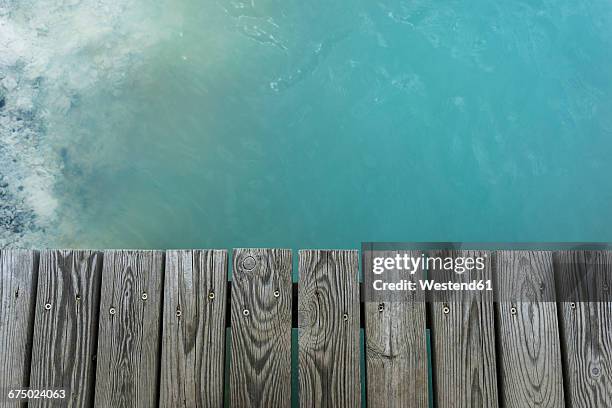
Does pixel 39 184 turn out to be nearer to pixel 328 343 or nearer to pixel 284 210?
pixel 284 210

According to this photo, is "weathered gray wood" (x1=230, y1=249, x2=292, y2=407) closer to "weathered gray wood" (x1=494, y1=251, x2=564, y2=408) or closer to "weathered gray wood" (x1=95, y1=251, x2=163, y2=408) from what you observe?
"weathered gray wood" (x1=95, y1=251, x2=163, y2=408)

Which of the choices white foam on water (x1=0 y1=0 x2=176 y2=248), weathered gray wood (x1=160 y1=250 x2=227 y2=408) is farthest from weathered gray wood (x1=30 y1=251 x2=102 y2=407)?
white foam on water (x1=0 y1=0 x2=176 y2=248)

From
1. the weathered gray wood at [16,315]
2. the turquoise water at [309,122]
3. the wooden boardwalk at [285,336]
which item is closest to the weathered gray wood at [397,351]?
the wooden boardwalk at [285,336]

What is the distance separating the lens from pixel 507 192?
8.95 ft

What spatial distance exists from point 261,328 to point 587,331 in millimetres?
824

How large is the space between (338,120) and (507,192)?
97 centimetres

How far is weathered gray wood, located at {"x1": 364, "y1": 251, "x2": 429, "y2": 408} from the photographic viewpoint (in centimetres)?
128

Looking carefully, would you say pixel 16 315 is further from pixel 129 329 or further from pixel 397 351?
pixel 397 351

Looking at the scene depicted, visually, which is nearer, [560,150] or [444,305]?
[444,305]

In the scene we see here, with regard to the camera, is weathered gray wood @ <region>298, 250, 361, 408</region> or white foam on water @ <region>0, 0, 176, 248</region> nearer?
weathered gray wood @ <region>298, 250, 361, 408</region>

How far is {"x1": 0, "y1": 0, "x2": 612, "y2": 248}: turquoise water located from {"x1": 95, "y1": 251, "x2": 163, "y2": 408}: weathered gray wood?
51.7 inches

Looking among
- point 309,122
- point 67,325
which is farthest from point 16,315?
point 309,122

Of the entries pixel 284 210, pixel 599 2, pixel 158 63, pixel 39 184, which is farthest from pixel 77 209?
pixel 599 2

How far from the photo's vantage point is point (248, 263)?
4.35ft
